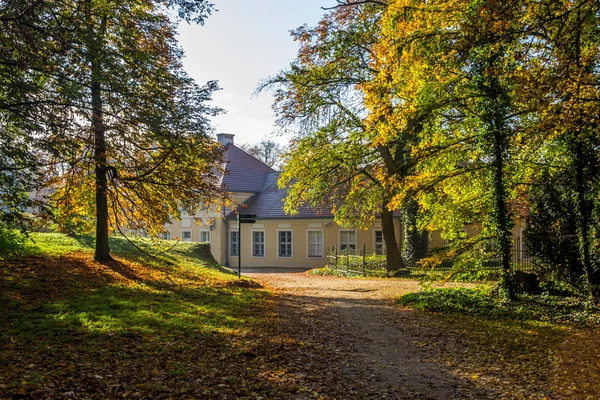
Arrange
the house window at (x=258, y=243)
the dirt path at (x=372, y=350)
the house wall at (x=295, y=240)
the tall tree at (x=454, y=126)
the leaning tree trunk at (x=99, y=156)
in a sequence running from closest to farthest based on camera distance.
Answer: the dirt path at (x=372, y=350)
the leaning tree trunk at (x=99, y=156)
the tall tree at (x=454, y=126)
the house wall at (x=295, y=240)
the house window at (x=258, y=243)

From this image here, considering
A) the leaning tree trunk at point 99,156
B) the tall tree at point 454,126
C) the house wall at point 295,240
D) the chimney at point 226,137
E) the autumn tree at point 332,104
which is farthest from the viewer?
the chimney at point 226,137

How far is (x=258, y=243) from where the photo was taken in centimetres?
A: 3328

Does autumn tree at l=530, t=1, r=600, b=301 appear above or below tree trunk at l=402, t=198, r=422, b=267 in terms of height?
above

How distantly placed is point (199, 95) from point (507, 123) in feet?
23.2

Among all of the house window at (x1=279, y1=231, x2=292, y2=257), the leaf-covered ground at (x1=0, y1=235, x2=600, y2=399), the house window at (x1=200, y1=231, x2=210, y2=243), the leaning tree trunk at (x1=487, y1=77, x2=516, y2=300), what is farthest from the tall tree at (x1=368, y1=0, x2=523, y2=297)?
the house window at (x1=200, y1=231, x2=210, y2=243)

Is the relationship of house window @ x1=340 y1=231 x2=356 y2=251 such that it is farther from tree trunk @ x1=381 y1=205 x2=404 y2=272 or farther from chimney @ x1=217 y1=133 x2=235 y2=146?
chimney @ x1=217 y1=133 x2=235 y2=146

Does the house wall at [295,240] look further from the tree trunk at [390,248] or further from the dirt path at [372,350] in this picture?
the dirt path at [372,350]

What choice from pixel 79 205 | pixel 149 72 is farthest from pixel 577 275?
pixel 79 205

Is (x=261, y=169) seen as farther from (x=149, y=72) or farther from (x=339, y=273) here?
(x=149, y=72)

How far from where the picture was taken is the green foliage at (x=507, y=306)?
10.2 meters

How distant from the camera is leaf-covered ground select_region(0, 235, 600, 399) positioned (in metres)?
5.56

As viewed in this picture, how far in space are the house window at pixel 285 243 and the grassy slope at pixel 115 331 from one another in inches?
732

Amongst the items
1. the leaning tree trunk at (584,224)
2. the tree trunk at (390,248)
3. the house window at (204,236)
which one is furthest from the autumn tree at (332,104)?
the house window at (204,236)

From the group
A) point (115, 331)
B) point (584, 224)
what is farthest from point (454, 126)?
point (115, 331)
